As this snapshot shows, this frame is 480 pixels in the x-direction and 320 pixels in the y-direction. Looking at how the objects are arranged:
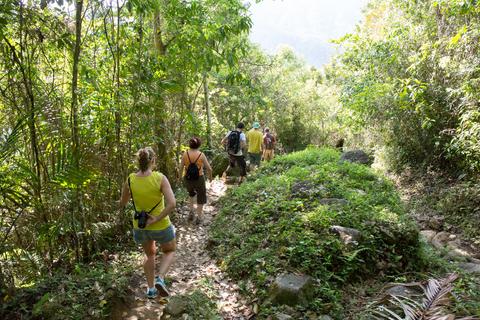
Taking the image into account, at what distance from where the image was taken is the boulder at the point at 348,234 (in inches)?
219

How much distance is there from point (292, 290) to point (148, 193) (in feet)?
7.15

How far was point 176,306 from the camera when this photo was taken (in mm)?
4375

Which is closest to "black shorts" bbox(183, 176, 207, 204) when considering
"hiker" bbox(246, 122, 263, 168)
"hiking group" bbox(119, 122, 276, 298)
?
"hiking group" bbox(119, 122, 276, 298)

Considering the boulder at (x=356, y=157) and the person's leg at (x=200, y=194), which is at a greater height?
the boulder at (x=356, y=157)

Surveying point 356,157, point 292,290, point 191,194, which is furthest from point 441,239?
point 356,157

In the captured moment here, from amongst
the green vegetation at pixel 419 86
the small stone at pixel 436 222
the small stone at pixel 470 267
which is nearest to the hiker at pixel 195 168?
the small stone at pixel 470 267

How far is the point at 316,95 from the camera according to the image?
1051 inches

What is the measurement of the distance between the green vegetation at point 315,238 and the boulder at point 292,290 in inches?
6.4

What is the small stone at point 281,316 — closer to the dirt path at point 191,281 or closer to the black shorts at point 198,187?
the dirt path at point 191,281

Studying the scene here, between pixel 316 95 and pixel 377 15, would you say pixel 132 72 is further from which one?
pixel 316 95

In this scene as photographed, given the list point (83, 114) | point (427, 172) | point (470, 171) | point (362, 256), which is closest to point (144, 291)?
point (83, 114)

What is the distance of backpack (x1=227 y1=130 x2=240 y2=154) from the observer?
34.4 feet

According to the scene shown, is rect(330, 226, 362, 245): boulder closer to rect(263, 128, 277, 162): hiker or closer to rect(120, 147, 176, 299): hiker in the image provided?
rect(120, 147, 176, 299): hiker

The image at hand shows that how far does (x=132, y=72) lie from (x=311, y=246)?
4.40m
